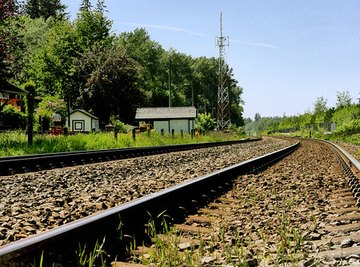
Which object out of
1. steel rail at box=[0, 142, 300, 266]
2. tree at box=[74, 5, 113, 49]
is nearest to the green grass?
steel rail at box=[0, 142, 300, 266]

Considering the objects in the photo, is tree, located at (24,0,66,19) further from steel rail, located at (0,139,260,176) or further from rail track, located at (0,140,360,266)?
rail track, located at (0,140,360,266)

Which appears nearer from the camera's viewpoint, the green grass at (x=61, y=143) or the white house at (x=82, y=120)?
the green grass at (x=61, y=143)

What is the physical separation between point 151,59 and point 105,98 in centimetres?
5539

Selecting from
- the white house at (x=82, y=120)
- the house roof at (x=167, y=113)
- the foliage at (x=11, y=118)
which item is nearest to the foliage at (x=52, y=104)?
the white house at (x=82, y=120)

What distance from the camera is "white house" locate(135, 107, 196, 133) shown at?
56.9m

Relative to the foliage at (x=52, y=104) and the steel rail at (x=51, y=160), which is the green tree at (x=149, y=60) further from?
the steel rail at (x=51, y=160)

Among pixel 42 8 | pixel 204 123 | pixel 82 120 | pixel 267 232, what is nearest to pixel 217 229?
pixel 267 232

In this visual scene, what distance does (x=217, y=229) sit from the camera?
166 inches

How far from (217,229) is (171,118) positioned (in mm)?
52966

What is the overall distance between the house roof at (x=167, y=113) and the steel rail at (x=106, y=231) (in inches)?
2004

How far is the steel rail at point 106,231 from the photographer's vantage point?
2572mm

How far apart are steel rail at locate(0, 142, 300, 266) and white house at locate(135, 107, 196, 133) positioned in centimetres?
5090

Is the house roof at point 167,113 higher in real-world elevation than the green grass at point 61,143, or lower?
higher

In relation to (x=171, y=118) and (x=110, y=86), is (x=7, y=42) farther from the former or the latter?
(x=171, y=118)
